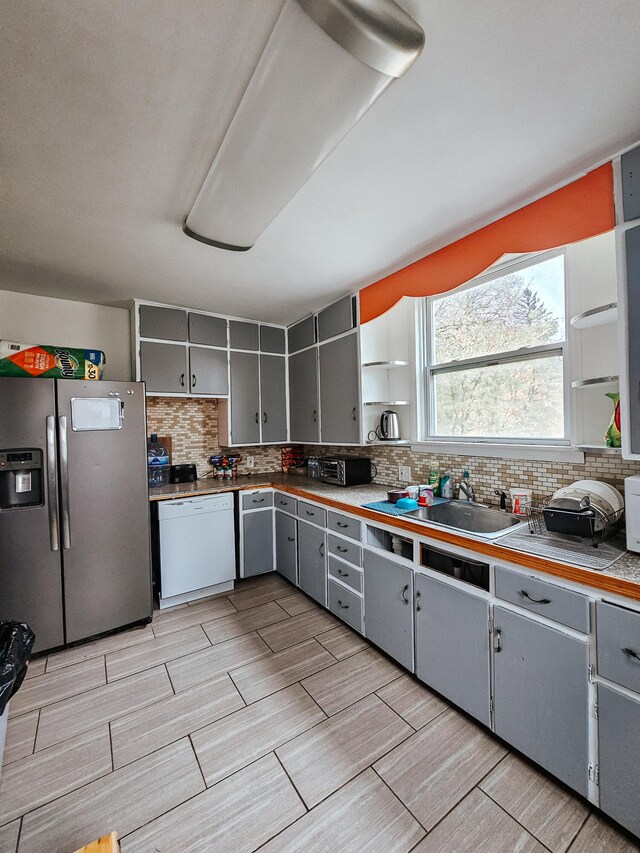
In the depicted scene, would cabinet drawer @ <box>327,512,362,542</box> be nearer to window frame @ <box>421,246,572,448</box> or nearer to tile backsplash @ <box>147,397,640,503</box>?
tile backsplash @ <box>147,397,640,503</box>

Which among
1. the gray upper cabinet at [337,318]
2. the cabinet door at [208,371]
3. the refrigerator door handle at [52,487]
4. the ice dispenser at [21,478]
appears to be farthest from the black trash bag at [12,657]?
the gray upper cabinet at [337,318]

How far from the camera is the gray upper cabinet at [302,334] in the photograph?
3.46m

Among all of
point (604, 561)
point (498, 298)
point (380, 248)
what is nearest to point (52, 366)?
point (380, 248)

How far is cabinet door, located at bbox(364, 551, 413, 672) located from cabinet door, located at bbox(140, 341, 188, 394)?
7.06 ft

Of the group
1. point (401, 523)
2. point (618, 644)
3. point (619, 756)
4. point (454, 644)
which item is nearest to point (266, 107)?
point (401, 523)

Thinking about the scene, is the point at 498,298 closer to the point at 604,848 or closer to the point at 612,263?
the point at 612,263

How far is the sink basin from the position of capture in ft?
6.50

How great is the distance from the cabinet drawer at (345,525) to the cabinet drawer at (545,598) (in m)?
0.93

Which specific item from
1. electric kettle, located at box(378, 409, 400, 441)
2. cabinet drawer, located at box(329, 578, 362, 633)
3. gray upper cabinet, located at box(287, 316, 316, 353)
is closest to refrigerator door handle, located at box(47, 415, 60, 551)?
cabinet drawer, located at box(329, 578, 362, 633)

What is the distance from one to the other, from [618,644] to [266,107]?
205 cm

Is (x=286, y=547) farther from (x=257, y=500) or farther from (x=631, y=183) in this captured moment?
(x=631, y=183)

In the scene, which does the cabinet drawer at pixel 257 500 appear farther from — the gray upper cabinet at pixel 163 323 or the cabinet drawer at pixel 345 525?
the gray upper cabinet at pixel 163 323

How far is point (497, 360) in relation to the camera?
7.61ft

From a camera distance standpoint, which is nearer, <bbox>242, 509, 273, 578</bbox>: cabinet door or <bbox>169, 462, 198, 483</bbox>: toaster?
<bbox>242, 509, 273, 578</bbox>: cabinet door
